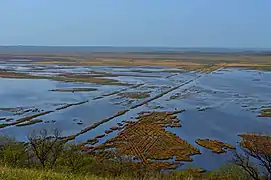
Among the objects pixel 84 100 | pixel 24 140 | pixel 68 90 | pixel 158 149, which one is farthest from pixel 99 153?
pixel 68 90

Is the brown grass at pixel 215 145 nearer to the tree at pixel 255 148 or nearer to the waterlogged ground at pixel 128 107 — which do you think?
the waterlogged ground at pixel 128 107

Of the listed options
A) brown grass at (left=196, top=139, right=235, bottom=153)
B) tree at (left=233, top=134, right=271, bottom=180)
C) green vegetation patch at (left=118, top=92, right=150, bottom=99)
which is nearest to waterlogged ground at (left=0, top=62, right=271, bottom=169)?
green vegetation patch at (left=118, top=92, right=150, bottom=99)

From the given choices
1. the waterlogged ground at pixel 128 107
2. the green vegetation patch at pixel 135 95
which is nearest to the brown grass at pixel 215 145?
the waterlogged ground at pixel 128 107

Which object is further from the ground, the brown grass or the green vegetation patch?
the brown grass

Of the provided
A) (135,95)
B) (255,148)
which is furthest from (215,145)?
(135,95)

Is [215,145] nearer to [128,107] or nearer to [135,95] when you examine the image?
[128,107]

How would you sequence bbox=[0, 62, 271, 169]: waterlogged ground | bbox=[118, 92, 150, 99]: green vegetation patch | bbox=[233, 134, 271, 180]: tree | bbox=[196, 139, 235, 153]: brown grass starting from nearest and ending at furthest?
bbox=[233, 134, 271, 180]: tree < bbox=[196, 139, 235, 153]: brown grass < bbox=[0, 62, 271, 169]: waterlogged ground < bbox=[118, 92, 150, 99]: green vegetation patch

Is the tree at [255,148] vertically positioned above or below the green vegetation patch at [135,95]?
above

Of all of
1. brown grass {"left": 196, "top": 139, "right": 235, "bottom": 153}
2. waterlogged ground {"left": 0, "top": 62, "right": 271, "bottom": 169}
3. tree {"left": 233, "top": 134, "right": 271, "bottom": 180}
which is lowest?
waterlogged ground {"left": 0, "top": 62, "right": 271, "bottom": 169}

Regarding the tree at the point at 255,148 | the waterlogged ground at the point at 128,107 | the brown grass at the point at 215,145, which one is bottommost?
the waterlogged ground at the point at 128,107

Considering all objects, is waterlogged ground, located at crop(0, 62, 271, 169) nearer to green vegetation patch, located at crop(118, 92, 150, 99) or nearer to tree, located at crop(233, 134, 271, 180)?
green vegetation patch, located at crop(118, 92, 150, 99)
